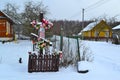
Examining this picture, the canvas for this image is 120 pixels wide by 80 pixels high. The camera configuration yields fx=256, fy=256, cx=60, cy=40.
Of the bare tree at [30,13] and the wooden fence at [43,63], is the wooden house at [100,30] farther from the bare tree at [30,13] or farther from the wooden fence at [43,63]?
the wooden fence at [43,63]

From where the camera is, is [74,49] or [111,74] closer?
[111,74]

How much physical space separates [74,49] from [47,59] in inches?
89.2

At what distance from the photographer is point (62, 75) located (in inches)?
405

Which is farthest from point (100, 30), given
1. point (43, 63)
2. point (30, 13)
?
point (43, 63)

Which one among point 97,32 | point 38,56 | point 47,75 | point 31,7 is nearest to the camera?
point 47,75

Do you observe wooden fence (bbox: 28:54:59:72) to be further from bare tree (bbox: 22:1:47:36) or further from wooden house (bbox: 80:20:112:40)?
wooden house (bbox: 80:20:112:40)

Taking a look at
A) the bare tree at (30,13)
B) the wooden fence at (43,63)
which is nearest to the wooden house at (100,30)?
the bare tree at (30,13)

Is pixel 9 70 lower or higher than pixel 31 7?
lower

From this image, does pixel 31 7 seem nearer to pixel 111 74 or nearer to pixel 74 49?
pixel 74 49

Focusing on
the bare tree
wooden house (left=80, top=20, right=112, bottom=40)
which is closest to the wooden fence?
the bare tree

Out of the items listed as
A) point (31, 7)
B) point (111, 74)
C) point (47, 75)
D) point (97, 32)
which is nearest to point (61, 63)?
point (47, 75)

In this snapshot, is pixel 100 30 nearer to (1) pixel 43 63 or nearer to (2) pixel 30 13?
(2) pixel 30 13

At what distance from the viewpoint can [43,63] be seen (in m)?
11.3

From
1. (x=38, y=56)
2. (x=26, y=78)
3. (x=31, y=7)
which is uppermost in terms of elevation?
(x=31, y=7)
